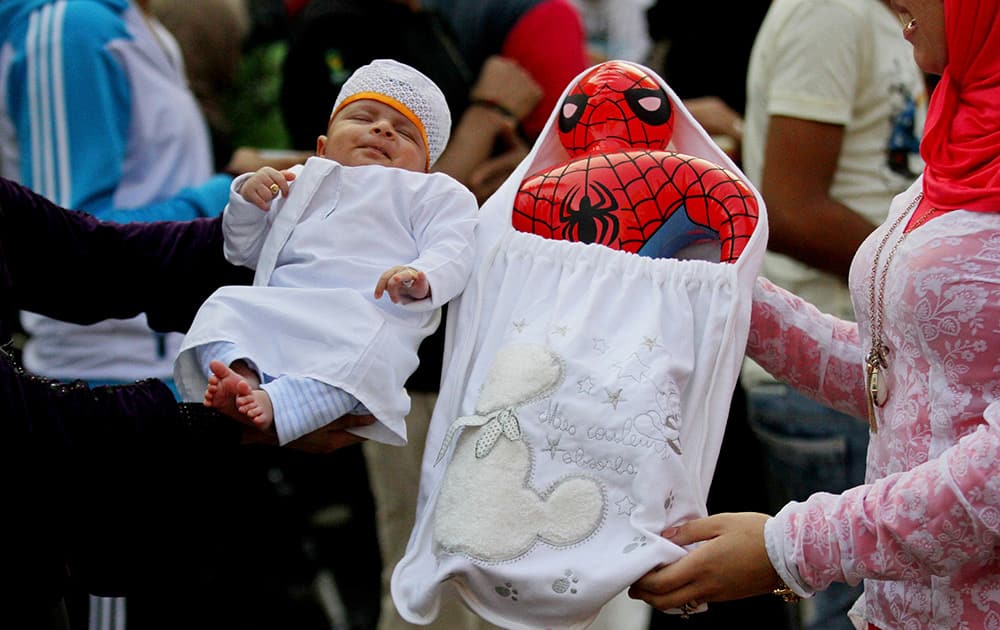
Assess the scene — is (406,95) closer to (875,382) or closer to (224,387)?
(224,387)

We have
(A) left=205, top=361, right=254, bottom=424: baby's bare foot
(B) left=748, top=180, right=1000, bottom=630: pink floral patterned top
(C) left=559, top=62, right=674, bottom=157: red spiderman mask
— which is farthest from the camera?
(C) left=559, top=62, right=674, bottom=157: red spiderman mask

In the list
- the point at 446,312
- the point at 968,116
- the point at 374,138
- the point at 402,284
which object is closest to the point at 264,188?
the point at 374,138

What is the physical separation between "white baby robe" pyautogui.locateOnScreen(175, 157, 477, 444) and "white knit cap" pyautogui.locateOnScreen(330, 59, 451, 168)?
12 cm

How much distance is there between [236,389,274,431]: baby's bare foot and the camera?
1.69m

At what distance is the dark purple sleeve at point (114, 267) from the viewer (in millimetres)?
1926

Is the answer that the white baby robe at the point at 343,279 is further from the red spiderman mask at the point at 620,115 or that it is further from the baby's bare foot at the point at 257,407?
the red spiderman mask at the point at 620,115

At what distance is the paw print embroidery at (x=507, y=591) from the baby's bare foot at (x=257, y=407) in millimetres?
417

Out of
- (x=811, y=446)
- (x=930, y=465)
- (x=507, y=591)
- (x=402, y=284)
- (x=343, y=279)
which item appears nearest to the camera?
(x=930, y=465)

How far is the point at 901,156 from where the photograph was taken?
2.76 m

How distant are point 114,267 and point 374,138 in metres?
0.51

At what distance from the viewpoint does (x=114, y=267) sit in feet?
6.60

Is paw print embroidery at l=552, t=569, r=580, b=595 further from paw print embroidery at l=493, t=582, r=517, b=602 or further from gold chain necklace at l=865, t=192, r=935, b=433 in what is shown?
gold chain necklace at l=865, t=192, r=935, b=433

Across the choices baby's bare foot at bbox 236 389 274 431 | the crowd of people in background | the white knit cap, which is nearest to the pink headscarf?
the crowd of people in background

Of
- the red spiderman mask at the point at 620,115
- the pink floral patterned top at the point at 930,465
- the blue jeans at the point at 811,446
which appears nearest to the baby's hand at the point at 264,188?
the red spiderman mask at the point at 620,115
